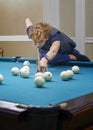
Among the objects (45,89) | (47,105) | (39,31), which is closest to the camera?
(47,105)

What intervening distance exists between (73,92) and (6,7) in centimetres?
455

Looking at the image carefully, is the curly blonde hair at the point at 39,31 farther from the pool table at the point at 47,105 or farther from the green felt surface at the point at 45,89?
the pool table at the point at 47,105

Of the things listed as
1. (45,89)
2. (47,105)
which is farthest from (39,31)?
(47,105)

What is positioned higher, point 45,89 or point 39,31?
point 39,31

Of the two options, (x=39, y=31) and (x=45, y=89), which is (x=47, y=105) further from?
(x=39, y=31)

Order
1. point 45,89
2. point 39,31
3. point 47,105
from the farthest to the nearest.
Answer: point 39,31, point 45,89, point 47,105

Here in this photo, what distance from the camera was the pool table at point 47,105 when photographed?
1235 millimetres

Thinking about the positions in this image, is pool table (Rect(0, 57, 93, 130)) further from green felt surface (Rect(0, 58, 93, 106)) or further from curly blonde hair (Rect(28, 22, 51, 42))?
curly blonde hair (Rect(28, 22, 51, 42))

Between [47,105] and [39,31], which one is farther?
[39,31]

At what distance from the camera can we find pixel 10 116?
129cm

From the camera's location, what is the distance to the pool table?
124cm

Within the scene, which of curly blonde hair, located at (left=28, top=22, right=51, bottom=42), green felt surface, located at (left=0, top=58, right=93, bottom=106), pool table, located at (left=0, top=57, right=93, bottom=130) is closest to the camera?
pool table, located at (left=0, top=57, right=93, bottom=130)

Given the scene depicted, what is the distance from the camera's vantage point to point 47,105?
1.38 m

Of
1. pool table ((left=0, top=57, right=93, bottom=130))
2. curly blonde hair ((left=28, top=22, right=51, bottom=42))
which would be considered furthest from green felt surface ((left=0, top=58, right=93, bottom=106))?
curly blonde hair ((left=28, top=22, right=51, bottom=42))
